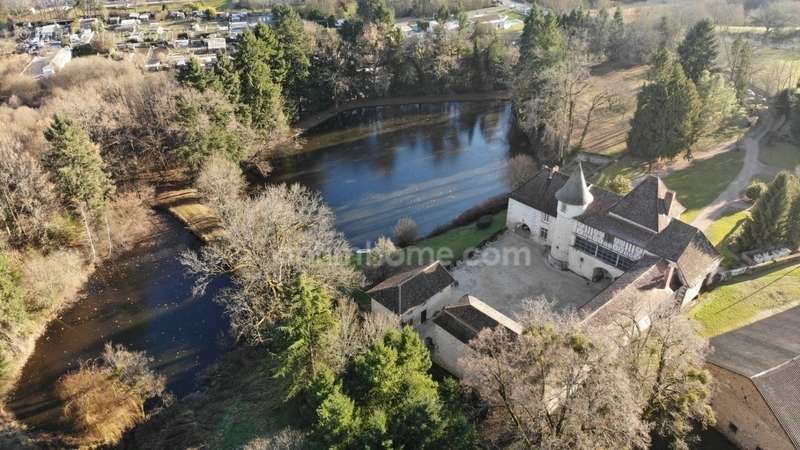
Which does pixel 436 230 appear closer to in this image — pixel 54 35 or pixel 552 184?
pixel 552 184

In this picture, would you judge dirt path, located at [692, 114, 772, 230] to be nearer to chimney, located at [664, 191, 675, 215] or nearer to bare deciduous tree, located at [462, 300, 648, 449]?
chimney, located at [664, 191, 675, 215]

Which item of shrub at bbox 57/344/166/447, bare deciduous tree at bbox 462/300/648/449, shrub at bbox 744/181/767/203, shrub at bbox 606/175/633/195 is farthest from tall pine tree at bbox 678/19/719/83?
shrub at bbox 57/344/166/447

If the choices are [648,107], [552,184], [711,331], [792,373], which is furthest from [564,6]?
[792,373]

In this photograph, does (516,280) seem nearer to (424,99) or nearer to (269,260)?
(269,260)

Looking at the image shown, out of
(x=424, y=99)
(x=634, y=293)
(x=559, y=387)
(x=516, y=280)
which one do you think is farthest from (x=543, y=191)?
(x=424, y=99)

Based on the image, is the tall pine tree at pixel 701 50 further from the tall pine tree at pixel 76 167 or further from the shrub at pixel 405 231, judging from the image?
the tall pine tree at pixel 76 167

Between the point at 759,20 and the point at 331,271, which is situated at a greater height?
the point at 759,20
